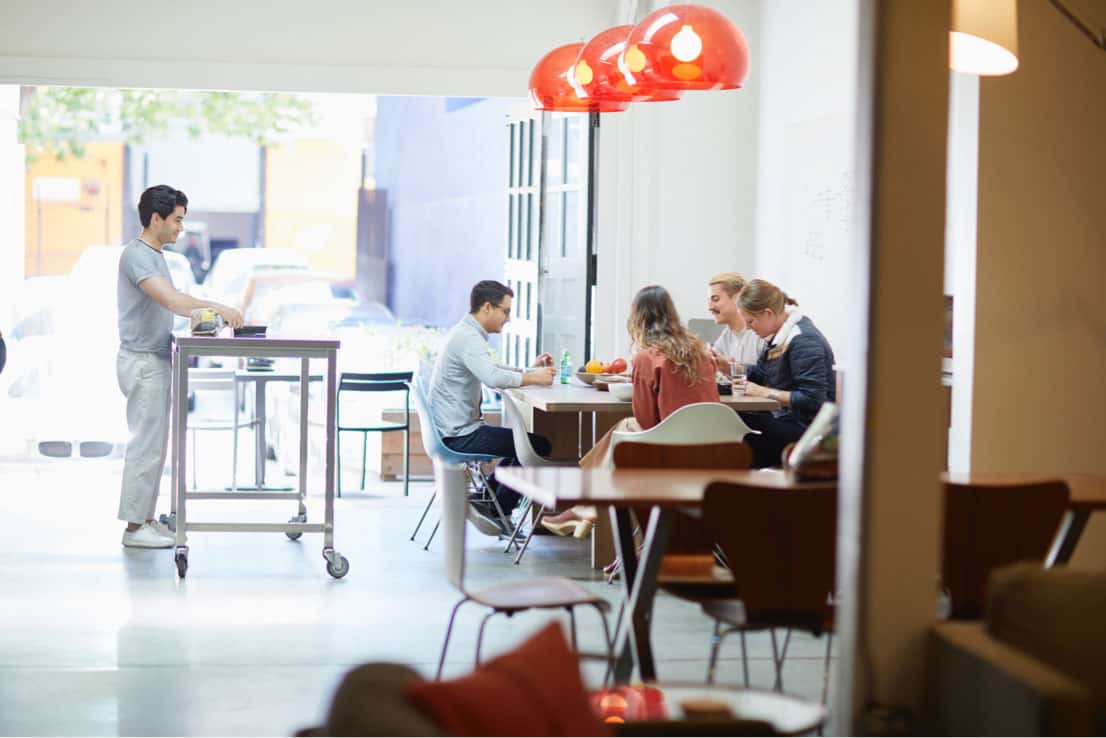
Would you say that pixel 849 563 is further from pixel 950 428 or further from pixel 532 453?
pixel 532 453

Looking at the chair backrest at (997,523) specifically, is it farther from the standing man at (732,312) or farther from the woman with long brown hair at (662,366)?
the standing man at (732,312)

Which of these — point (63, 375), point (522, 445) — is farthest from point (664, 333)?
point (63, 375)

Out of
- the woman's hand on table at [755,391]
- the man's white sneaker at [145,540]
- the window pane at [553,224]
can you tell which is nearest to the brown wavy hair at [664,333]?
the woman's hand on table at [755,391]

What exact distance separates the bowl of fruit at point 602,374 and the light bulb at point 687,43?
2.50 meters

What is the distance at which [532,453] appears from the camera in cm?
719

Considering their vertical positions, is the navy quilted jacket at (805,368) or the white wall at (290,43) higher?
the white wall at (290,43)

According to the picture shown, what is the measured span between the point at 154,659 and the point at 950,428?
3.54 metres

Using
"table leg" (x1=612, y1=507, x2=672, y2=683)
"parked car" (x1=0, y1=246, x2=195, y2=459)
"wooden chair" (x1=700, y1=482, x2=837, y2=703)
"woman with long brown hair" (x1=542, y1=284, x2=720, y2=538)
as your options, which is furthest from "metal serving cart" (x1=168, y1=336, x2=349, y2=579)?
"parked car" (x1=0, y1=246, x2=195, y2=459)

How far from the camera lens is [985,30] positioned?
473 cm

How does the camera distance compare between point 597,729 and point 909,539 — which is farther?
point 909,539

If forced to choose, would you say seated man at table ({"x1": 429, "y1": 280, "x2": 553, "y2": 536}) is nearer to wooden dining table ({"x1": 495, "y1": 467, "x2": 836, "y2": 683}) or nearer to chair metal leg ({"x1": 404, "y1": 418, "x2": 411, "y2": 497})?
chair metal leg ({"x1": 404, "y1": 418, "x2": 411, "y2": 497})

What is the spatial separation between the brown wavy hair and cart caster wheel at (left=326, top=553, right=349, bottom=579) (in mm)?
1714

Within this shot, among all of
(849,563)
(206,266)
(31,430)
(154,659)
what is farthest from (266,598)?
(206,266)

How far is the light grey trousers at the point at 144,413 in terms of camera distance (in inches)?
290
